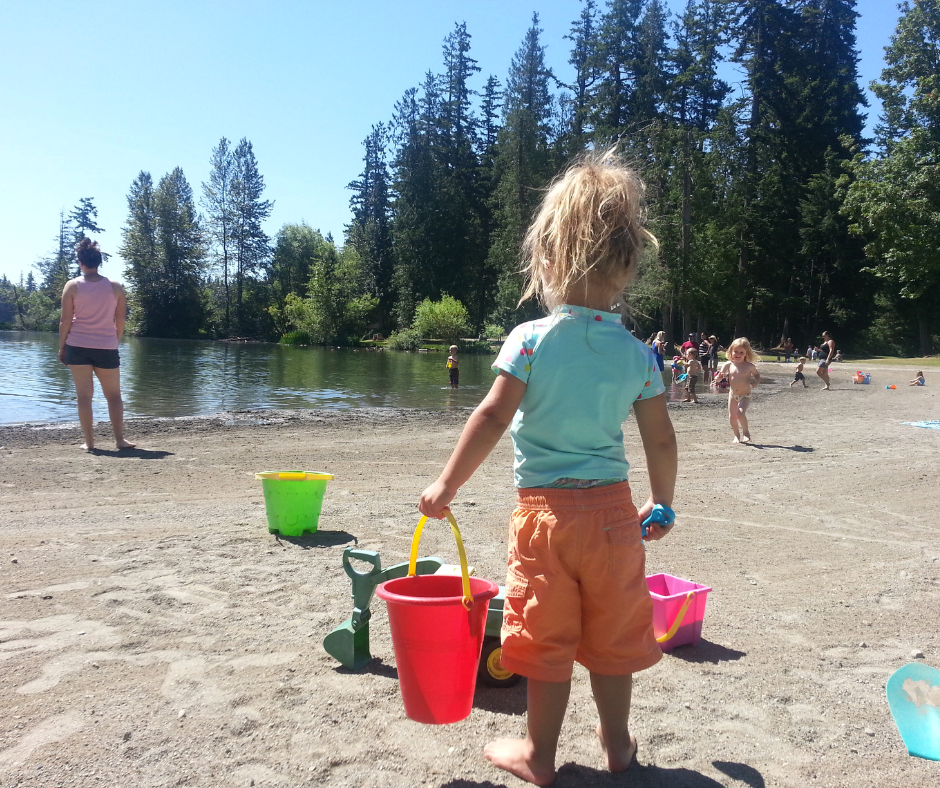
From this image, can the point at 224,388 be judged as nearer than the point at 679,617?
No

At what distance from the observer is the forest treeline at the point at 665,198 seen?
45188 millimetres

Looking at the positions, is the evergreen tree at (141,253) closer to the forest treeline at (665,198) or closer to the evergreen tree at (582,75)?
the forest treeline at (665,198)

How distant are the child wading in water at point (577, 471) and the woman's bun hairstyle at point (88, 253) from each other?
7.41 metres

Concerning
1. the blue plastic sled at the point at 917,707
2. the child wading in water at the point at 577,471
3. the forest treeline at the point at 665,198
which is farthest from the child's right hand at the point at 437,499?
the forest treeline at the point at 665,198

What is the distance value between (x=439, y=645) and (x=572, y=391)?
935 millimetres

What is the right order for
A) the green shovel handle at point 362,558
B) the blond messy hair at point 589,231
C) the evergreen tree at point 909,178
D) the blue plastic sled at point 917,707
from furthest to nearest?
the evergreen tree at point 909,178 < the green shovel handle at point 362,558 < the blue plastic sled at point 917,707 < the blond messy hair at point 589,231

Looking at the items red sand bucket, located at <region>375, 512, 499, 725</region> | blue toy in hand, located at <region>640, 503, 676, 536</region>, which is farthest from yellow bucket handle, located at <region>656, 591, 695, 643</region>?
red sand bucket, located at <region>375, 512, 499, 725</region>

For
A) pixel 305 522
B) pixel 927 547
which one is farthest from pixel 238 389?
pixel 927 547

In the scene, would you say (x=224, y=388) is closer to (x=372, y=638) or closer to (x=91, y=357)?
(x=91, y=357)

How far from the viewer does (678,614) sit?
3.45 metres

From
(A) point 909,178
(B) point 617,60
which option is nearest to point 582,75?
(B) point 617,60

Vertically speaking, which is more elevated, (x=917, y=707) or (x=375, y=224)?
(x=375, y=224)

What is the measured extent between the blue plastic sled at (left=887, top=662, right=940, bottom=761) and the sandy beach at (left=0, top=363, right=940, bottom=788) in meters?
0.05

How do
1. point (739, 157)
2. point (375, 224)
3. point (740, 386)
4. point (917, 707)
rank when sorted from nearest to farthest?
Answer: point (917, 707) → point (740, 386) → point (739, 157) → point (375, 224)
